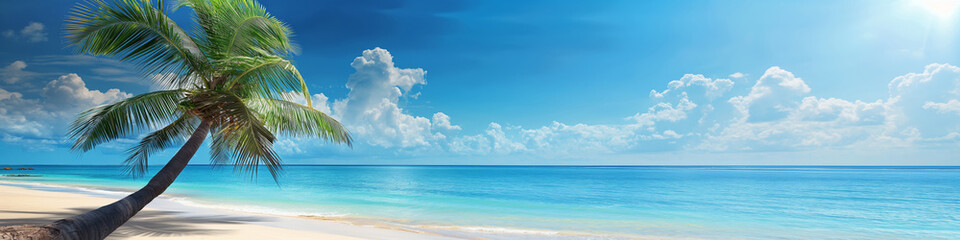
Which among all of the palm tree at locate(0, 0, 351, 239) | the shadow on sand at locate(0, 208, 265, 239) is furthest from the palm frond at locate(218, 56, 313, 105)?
the shadow on sand at locate(0, 208, 265, 239)

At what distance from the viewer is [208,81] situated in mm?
6797

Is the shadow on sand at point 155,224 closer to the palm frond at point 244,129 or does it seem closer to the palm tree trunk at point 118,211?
the palm tree trunk at point 118,211

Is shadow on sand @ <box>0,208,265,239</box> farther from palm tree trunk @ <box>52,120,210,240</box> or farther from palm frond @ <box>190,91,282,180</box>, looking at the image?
palm frond @ <box>190,91,282,180</box>

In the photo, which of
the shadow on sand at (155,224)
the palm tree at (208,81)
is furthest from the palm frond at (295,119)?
the shadow on sand at (155,224)

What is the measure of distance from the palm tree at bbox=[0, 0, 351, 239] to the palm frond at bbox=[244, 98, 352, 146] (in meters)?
0.02

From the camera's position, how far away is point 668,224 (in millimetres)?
12164

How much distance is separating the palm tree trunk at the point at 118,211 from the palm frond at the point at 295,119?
1023 millimetres

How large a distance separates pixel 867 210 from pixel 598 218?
1103 cm

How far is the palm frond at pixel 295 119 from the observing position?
7.15 meters

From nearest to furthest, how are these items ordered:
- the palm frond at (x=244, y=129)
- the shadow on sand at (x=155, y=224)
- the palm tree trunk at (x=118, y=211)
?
the palm tree trunk at (x=118, y=211)
the palm frond at (x=244, y=129)
the shadow on sand at (x=155, y=224)

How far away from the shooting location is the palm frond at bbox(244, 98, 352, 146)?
7152 millimetres

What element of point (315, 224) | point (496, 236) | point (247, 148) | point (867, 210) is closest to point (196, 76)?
point (247, 148)

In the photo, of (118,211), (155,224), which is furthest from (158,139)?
(118,211)

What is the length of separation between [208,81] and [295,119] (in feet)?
4.20
